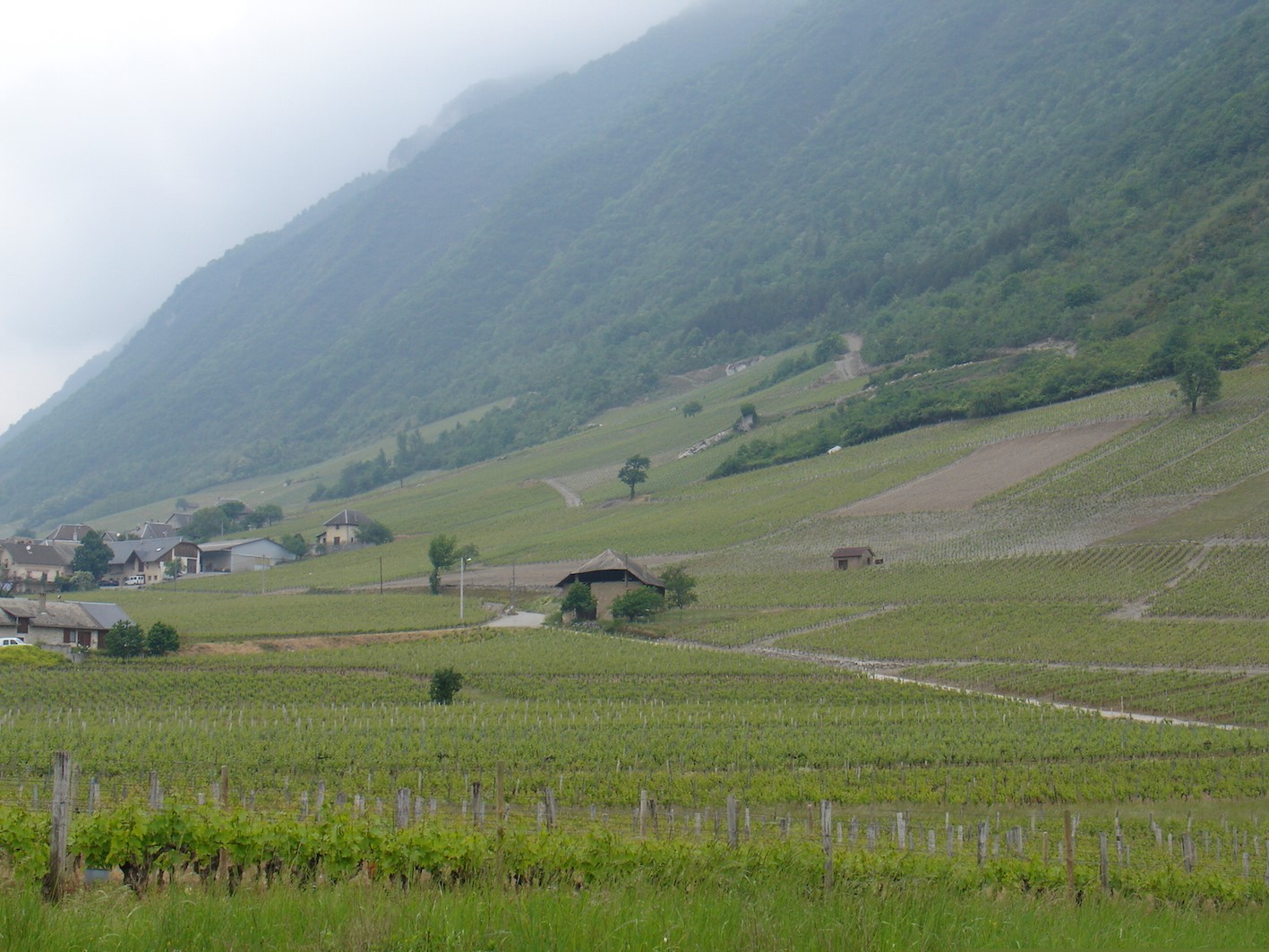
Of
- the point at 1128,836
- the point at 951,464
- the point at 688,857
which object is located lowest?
the point at 1128,836

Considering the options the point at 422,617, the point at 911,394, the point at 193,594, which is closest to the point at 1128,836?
the point at 422,617

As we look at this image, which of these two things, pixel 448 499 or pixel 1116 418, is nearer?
pixel 1116 418

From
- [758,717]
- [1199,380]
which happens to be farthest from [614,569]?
[1199,380]

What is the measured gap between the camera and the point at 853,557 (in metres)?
89.4

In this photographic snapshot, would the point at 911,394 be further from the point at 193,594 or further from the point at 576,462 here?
the point at 193,594

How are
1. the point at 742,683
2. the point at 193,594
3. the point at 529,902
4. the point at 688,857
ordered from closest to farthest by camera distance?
the point at 529,902 < the point at 688,857 < the point at 742,683 < the point at 193,594

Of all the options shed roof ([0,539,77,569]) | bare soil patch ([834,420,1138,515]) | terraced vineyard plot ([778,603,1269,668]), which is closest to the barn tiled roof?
bare soil patch ([834,420,1138,515])

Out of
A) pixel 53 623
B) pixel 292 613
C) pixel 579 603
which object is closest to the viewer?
pixel 53 623

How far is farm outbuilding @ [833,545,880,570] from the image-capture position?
292 ft

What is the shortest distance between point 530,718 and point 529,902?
36065mm

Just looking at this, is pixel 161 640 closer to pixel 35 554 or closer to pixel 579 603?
pixel 579 603

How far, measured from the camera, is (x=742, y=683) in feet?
180

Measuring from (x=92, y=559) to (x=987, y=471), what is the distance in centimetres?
8963

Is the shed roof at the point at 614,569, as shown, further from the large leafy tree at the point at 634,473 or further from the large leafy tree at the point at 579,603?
the large leafy tree at the point at 634,473
